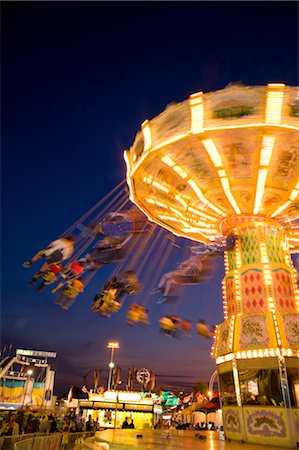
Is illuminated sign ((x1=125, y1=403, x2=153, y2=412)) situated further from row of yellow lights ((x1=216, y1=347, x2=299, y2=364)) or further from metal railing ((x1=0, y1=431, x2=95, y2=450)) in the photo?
row of yellow lights ((x1=216, y1=347, x2=299, y2=364))

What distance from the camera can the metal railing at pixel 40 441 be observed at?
841 cm

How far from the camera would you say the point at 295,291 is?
44.1 ft

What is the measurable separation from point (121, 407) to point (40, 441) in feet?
107

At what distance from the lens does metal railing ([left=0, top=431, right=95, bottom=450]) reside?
8.41 metres

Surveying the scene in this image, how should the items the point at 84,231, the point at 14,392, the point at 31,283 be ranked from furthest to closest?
the point at 14,392 → the point at 84,231 → the point at 31,283

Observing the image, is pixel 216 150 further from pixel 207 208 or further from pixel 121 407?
pixel 121 407

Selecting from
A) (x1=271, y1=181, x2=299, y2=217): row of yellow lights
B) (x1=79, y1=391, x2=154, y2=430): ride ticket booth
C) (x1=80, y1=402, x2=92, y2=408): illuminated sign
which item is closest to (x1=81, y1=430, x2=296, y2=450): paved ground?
(x1=271, y1=181, x2=299, y2=217): row of yellow lights

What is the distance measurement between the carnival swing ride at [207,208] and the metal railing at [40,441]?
448cm

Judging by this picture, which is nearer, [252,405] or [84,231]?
[252,405]

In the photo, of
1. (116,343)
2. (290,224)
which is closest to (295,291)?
(290,224)

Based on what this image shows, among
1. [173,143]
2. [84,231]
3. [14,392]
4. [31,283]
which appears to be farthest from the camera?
[14,392]

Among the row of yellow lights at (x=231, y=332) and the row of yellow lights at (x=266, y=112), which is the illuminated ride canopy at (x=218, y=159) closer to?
the row of yellow lights at (x=266, y=112)

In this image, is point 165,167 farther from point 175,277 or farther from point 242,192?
point 175,277

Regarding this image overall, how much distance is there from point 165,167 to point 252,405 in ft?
27.7
